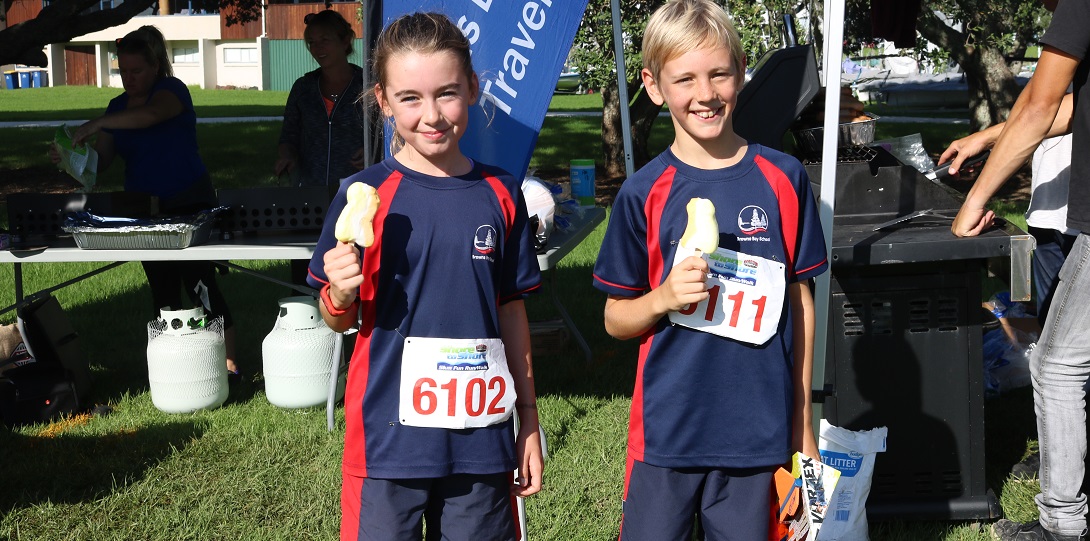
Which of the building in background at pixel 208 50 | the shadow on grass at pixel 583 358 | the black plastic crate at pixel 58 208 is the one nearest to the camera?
the black plastic crate at pixel 58 208

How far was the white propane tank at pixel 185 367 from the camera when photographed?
5012 millimetres

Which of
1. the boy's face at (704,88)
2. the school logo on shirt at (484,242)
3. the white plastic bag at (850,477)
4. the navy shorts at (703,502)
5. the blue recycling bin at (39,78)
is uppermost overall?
the boy's face at (704,88)

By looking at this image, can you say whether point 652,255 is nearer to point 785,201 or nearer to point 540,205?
point 785,201

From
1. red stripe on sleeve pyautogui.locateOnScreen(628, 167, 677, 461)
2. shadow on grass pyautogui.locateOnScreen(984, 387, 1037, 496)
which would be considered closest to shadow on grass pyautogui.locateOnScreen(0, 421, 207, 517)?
red stripe on sleeve pyautogui.locateOnScreen(628, 167, 677, 461)

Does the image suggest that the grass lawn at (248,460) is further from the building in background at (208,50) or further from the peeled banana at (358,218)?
the building in background at (208,50)

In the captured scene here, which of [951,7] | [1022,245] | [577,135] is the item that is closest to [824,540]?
[1022,245]

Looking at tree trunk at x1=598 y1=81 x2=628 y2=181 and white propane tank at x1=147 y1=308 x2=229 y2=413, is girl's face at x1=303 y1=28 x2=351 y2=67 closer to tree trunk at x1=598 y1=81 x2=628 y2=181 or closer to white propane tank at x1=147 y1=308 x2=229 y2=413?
white propane tank at x1=147 y1=308 x2=229 y2=413

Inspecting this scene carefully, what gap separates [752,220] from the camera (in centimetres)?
225

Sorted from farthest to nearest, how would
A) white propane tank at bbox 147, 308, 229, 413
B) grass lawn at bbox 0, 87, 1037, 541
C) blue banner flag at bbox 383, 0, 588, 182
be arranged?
1. white propane tank at bbox 147, 308, 229, 413
2. grass lawn at bbox 0, 87, 1037, 541
3. blue banner flag at bbox 383, 0, 588, 182

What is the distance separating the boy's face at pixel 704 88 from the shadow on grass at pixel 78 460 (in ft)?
9.79

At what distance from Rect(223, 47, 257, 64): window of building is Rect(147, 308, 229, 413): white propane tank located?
1755 inches

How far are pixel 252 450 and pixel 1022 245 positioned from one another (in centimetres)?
322

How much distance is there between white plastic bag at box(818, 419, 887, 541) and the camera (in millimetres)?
3262

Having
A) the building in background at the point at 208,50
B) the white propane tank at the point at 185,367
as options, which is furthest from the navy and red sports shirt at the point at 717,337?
the building in background at the point at 208,50
